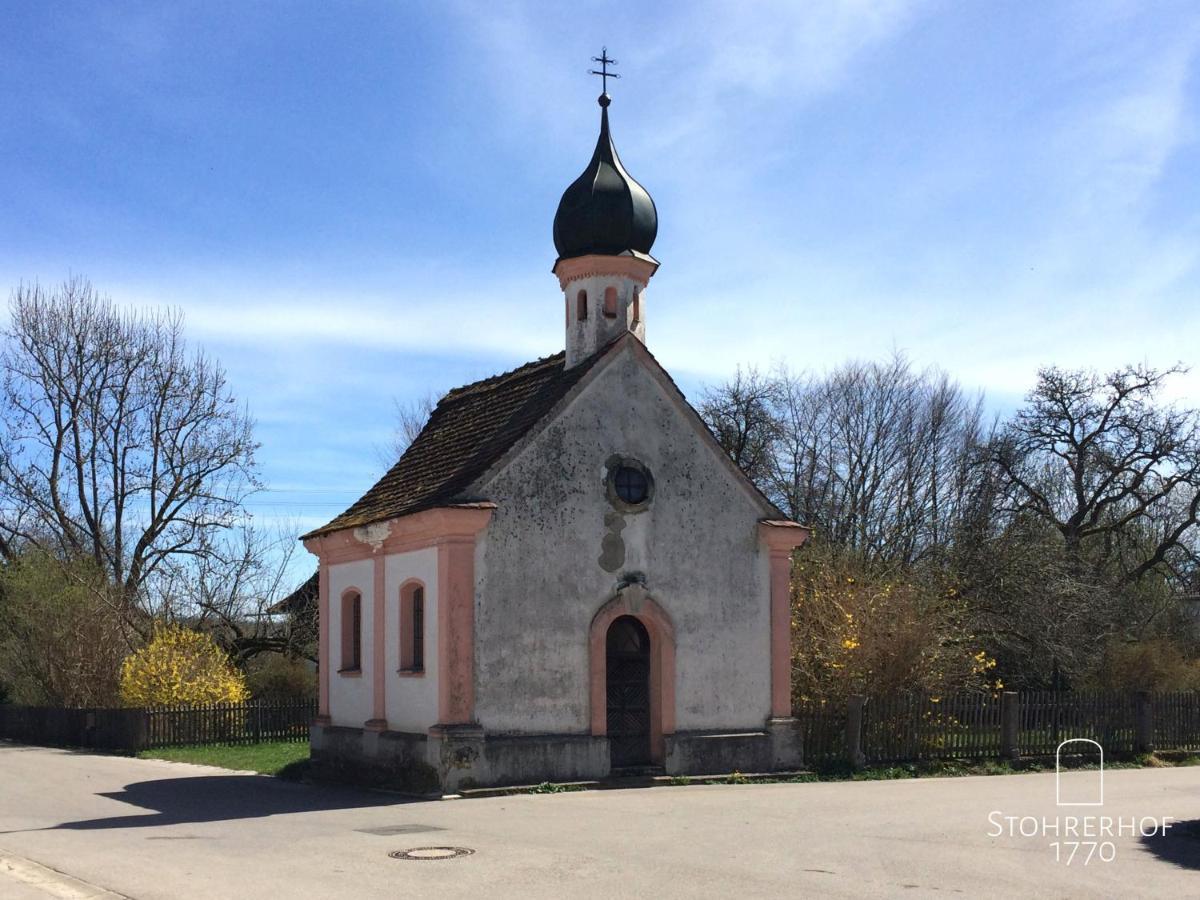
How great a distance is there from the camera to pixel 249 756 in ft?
92.1

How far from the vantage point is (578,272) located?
75.5 feet

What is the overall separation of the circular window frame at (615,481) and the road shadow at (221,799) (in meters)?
5.70

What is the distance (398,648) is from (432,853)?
8328 millimetres

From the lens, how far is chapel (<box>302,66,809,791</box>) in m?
Answer: 20.0

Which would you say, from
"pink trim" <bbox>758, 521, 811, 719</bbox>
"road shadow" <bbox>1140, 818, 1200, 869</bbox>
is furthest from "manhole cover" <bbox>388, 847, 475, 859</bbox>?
"pink trim" <bbox>758, 521, 811, 719</bbox>

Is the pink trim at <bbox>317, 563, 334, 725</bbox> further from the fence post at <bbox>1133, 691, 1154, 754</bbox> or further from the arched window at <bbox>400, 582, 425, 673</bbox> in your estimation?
the fence post at <bbox>1133, 691, 1154, 754</bbox>

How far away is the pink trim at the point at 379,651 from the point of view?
21.9 metres

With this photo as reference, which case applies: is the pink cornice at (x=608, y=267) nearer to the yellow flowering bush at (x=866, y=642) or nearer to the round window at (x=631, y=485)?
the round window at (x=631, y=485)

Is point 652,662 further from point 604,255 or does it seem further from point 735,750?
point 604,255

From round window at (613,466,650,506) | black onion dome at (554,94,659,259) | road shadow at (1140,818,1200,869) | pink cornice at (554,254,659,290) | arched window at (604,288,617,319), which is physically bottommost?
road shadow at (1140,818,1200,869)

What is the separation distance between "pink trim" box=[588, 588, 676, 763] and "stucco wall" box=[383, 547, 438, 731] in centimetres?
251

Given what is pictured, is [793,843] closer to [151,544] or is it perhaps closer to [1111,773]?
[1111,773]

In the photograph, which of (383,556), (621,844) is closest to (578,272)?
(383,556)

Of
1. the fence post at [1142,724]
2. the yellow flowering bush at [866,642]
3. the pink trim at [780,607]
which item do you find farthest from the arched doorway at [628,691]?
the fence post at [1142,724]
